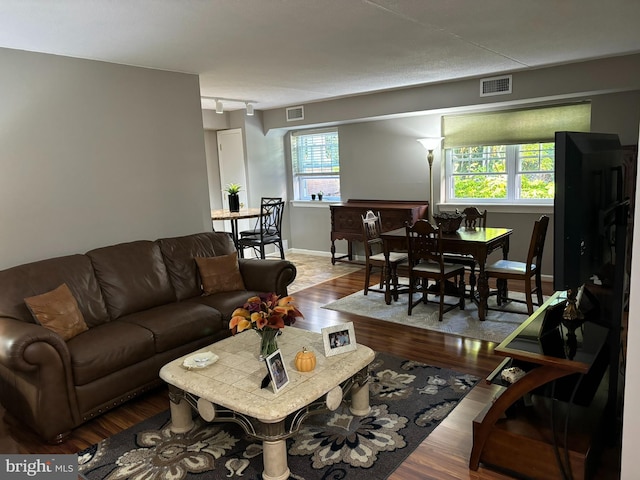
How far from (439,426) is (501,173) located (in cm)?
391

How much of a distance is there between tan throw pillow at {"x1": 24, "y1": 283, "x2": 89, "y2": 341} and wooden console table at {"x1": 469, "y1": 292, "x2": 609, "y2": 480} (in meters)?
2.45

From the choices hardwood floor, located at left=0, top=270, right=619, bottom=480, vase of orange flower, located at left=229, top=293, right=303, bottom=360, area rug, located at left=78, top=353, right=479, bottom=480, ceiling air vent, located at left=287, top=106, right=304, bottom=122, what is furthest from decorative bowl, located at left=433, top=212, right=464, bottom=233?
ceiling air vent, located at left=287, top=106, right=304, bottom=122

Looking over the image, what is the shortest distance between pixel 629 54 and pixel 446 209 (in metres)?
2.57

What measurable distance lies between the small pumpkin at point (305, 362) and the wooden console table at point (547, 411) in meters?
0.85

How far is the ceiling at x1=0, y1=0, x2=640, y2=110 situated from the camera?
258 cm

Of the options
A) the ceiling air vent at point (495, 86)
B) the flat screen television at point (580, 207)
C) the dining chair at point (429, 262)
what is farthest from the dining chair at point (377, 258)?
the flat screen television at point (580, 207)

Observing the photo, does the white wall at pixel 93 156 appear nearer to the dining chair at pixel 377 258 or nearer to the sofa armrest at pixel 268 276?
the sofa armrest at pixel 268 276

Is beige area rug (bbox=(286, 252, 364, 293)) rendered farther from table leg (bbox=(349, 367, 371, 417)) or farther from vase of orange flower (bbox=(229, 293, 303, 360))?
vase of orange flower (bbox=(229, 293, 303, 360))

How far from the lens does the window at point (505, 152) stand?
5168 millimetres

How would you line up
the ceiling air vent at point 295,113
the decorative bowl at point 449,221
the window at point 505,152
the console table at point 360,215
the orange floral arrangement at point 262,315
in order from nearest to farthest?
the orange floral arrangement at point 262,315, the decorative bowl at point 449,221, the window at point 505,152, the console table at point 360,215, the ceiling air vent at point 295,113

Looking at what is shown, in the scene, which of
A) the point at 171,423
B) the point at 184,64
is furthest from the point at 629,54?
the point at 171,423

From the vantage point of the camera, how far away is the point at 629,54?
13.7ft

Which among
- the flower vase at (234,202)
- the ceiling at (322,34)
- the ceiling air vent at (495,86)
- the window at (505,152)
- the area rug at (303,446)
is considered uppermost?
the ceiling at (322,34)

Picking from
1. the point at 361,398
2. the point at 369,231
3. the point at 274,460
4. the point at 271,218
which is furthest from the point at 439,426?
the point at 271,218
